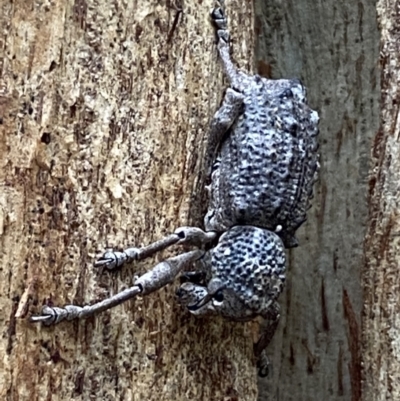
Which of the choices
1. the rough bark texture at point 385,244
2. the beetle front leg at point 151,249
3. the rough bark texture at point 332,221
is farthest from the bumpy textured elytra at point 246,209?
the rough bark texture at point 332,221

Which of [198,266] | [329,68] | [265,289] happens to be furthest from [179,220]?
[329,68]

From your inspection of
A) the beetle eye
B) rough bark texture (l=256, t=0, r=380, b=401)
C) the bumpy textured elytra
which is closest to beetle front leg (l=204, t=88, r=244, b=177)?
the bumpy textured elytra

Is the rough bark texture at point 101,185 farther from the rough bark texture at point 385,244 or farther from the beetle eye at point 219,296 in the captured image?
the rough bark texture at point 385,244

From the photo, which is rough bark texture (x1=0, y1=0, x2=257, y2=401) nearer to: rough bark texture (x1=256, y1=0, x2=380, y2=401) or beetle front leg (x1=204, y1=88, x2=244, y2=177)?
beetle front leg (x1=204, y1=88, x2=244, y2=177)

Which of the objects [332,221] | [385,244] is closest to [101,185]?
[385,244]

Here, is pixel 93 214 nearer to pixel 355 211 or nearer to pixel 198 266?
pixel 198 266

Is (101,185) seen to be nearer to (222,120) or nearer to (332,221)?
(222,120)
